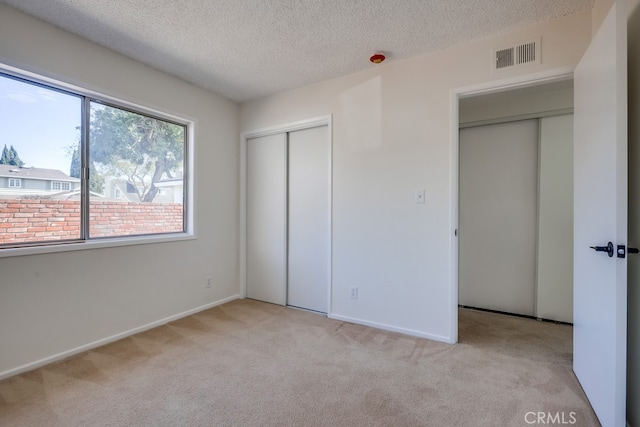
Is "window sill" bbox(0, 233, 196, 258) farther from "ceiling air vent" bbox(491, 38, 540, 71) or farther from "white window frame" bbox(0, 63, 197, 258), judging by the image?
"ceiling air vent" bbox(491, 38, 540, 71)

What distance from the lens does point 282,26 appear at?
217 cm

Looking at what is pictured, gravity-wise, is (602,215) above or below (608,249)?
above

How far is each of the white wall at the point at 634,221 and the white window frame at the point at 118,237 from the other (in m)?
3.47

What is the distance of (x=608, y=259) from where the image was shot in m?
1.46

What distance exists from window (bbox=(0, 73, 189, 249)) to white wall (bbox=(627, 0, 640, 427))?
11.7 feet

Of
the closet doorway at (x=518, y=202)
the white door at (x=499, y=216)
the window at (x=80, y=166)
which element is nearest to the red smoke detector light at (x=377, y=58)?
the closet doorway at (x=518, y=202)

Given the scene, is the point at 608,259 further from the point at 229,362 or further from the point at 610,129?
the point at 229,362

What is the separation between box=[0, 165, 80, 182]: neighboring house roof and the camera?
2.01 metres

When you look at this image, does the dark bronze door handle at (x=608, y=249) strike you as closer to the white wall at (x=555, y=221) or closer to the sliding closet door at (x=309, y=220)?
the white wall at (x=555, y=221)

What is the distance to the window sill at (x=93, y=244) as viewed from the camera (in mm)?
2006

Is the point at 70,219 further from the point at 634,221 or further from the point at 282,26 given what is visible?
the point at 634,221

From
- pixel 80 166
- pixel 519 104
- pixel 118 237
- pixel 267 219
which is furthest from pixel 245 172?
pixel 519 104

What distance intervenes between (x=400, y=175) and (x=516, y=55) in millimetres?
1234

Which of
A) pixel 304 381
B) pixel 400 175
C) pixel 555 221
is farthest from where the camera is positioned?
pixel 555 221
